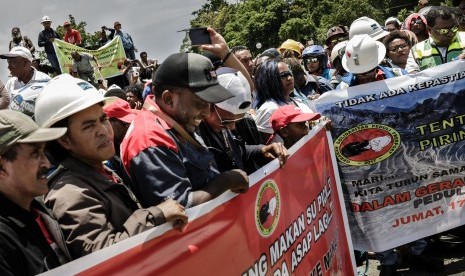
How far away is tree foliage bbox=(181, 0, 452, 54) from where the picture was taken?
1849 inches

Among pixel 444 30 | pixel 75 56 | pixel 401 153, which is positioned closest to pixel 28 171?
pixel 401 153

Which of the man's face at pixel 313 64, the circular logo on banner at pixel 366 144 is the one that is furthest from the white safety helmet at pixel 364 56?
the man's face at pixel 313 64

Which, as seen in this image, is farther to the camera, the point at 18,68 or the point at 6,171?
the point at 18,68

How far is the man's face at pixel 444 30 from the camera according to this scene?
478cm

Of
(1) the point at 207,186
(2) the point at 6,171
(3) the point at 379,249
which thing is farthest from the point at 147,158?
(3) the point at 379,249

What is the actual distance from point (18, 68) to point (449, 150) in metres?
4.16

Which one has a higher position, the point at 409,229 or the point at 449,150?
the point at 449,150

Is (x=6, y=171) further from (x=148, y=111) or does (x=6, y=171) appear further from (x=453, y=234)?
(x=453, y=234)

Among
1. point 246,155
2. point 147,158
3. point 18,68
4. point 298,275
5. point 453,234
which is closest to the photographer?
point 147,158

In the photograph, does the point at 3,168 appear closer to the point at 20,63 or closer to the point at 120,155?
the point at 120,155

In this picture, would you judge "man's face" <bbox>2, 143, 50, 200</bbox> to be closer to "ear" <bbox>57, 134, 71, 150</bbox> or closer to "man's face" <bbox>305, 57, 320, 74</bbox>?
"ear" <bbox>57, 134, 71, 150</bbox>

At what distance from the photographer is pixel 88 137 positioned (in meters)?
2.07

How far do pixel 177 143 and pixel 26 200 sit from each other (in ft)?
2.38

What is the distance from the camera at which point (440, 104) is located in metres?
4.02
